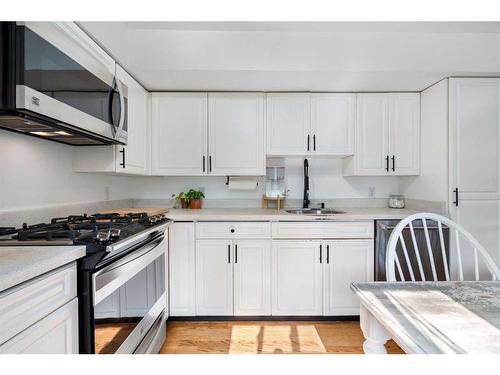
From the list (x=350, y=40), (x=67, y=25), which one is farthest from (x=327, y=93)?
(x=67, y=25)

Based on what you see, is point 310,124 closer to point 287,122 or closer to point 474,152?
point 287,122

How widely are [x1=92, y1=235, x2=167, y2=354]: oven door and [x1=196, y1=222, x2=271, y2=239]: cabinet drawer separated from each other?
45 cm

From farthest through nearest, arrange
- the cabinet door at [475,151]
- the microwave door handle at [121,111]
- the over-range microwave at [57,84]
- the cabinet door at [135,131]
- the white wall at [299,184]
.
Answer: the white wall at [299,184], the cabinet door at [475,151], the cabinet door at [135,131], the microwave door handle at [121,111], the over-range microwave at [57,84]

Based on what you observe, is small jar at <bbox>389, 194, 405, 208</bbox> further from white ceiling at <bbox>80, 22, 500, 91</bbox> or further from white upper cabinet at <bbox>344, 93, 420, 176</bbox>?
white ceiling at <bbox>80, 22, 500, 91</bbox>

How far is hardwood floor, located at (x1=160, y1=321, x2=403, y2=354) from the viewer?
2.11 m

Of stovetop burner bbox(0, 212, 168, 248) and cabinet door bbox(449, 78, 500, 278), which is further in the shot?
cabinet door bbox(449, 78, 500, 278)

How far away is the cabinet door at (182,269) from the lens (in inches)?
98.3

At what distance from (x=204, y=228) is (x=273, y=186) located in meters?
0.94

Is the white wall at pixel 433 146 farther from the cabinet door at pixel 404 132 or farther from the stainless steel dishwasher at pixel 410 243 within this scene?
the stainless steel dishwasher at pixel 410 243

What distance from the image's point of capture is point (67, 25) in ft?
5.05

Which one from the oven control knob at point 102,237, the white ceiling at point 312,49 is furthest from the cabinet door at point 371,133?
the oven control knob at point 102,237

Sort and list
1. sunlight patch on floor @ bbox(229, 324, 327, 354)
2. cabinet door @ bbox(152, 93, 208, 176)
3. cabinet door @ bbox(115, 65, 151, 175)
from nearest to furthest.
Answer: sunlight patch on floor @ bbox(229, 324, 327, 354), cabinet door @ bbox(115, 65, 151, 175), cabinet door @ bbox(152, 93, 208, 176)

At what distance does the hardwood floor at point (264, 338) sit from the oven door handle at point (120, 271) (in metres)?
0.75

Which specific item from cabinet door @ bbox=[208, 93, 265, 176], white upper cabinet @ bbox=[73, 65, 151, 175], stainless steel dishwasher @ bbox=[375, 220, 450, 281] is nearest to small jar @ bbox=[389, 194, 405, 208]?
stainless steel dishwasher @ bbox=[375, 220, 450, 281]
